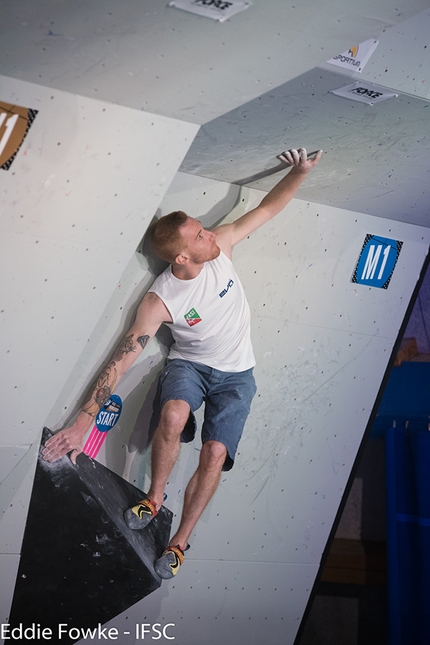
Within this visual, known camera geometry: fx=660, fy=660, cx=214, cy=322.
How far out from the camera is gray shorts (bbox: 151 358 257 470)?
2.60 metres

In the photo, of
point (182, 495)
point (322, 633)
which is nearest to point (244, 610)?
point (182, 495)

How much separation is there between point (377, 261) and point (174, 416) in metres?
1.29

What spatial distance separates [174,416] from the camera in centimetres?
252

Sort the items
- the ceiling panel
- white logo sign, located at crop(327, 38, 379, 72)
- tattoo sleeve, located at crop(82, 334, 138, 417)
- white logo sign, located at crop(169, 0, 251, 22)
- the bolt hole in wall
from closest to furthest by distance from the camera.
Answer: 1. white logo sign, located at crop(169, 0, 251, 22)
2. white logo sign, located at crop(327, 38, 379, 72)
3. the ceiling panel
4. tattoo sleeve, located at crop(82, 334, 138, 417)
5. the bolt hole in wall

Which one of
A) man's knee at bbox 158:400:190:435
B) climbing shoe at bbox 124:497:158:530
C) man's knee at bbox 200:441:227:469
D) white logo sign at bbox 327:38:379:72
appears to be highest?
white logo sign at bbox 327:38:379:72

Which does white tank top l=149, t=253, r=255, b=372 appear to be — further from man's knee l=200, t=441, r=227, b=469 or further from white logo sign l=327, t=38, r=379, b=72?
white logo sign l=327, t=38, r=379, b=72

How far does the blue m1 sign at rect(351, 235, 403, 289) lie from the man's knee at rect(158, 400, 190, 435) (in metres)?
1.09

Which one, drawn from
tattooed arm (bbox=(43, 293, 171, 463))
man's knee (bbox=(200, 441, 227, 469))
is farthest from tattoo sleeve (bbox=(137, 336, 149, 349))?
man's knee (bbox=(200, 441, 227, 469))

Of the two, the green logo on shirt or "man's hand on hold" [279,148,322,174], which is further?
the green logo on shirt

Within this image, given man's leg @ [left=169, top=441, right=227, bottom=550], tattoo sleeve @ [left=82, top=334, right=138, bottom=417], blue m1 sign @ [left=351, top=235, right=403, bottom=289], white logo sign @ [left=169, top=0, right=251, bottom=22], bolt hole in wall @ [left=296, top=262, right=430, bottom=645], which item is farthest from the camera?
bolt hole in wall @ [left=296, top=262, right=430, bottom=645]

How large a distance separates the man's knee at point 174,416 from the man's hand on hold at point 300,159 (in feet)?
3.24

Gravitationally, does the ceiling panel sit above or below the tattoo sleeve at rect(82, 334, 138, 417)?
above

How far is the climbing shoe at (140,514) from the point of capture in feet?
8.55

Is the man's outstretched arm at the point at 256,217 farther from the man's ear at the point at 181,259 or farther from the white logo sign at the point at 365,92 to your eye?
the white logo sign at the point at 365,92
